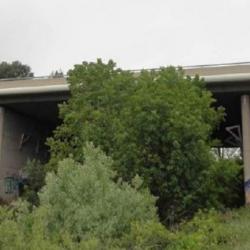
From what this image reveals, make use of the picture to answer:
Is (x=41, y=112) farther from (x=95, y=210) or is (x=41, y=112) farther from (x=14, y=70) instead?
(x=14, y=70)

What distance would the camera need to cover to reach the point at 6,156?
36250 millimetres

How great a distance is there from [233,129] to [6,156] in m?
15.6

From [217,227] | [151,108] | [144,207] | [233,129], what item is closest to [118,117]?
[151,108]

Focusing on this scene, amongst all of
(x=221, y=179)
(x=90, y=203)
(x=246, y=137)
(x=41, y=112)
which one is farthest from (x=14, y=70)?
(x=90, y=203)

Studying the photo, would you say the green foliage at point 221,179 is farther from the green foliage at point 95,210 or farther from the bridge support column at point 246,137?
the bridge support column at point 246,137

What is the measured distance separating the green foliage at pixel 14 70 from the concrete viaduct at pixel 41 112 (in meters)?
24.0

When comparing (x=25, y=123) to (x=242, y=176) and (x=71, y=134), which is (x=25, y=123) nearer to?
(x=71, y=134)

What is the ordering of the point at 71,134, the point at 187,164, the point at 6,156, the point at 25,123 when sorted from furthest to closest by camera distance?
the point at 25,123
the point at 6,156
the point at 71,134
the point at 187,164

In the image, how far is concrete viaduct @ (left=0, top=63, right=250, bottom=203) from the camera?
2980 centimetres

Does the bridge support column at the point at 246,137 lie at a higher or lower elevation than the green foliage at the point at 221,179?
higher

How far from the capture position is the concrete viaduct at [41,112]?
97.8ft

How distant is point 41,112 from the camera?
1506 inches

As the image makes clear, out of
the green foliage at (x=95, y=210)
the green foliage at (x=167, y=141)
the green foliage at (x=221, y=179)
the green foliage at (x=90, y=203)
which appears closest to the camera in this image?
the green foliage at (x=95, y=210)

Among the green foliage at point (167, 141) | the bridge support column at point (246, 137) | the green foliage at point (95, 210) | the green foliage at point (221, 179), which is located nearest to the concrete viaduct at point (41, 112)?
the bridge support column at point (246, 137)
